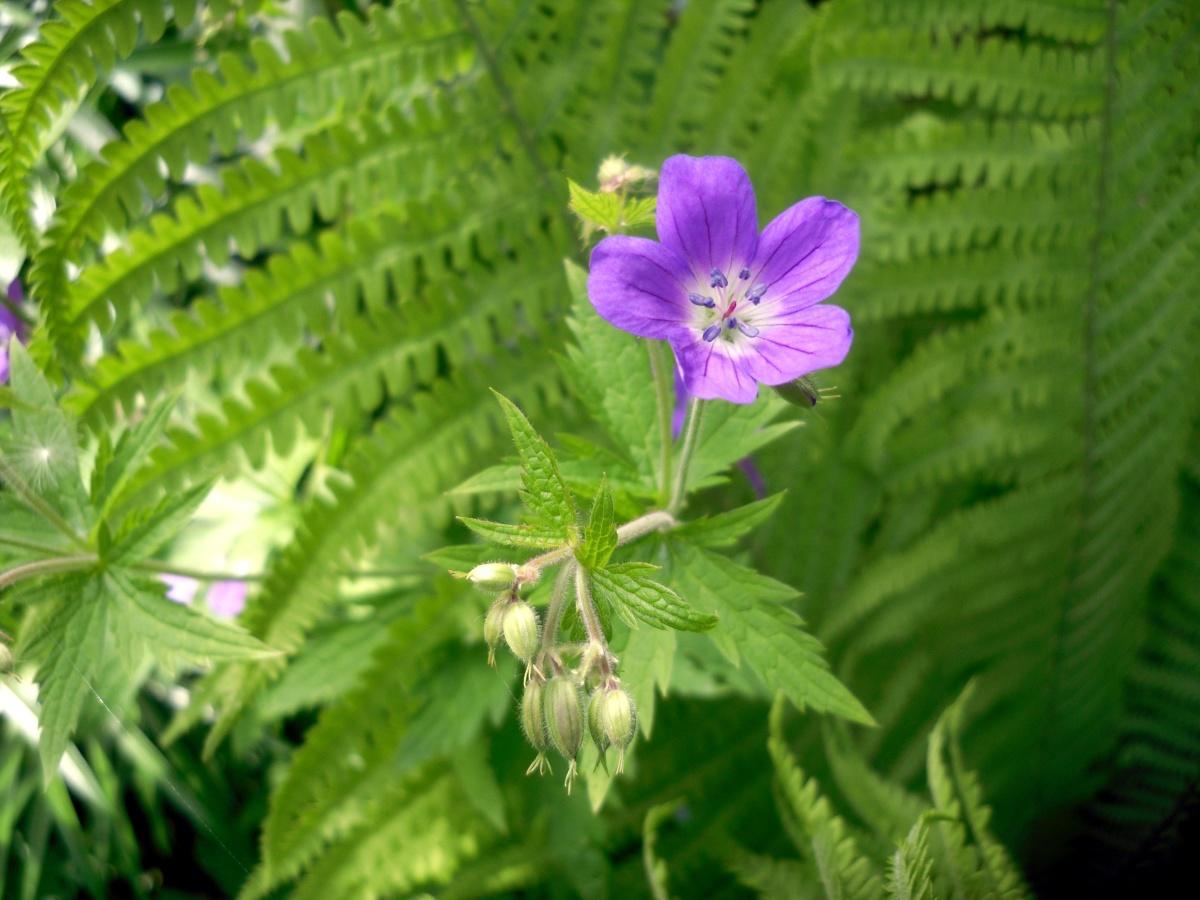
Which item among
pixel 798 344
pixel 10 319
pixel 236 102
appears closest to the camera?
pixel 798 344

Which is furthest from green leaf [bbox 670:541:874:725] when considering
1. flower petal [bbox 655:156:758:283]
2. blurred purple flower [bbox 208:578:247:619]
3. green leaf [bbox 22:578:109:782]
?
blurred purple flower [bbox 208:578:247:619]

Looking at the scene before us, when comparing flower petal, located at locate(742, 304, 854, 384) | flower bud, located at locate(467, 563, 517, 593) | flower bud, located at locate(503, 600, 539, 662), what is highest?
flower petal, located at locate(742, 304, 854, 384)

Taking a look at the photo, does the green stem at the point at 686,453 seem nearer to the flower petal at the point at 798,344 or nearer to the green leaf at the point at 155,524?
the flower petal at the point at 798,344

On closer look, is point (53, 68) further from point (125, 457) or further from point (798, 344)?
point (798, 344)

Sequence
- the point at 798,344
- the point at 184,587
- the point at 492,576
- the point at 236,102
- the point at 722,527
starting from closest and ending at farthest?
1. the point at 492,576
2. the point at 798,344
3. the point at 722,527
4. the point at 236,102
5. the point at 184,587

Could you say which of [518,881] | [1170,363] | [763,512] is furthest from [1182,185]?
[518,881]

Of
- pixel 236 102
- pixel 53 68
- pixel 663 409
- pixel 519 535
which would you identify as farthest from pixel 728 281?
pixel 53 68

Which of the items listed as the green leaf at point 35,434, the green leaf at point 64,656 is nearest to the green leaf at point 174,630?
the green leaf at point 64,656

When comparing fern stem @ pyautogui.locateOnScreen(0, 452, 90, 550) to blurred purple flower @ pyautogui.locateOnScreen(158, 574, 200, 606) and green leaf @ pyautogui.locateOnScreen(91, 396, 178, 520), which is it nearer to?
green leaf @ pyautogui.locateOnScreen(91, 396, 178, 520)
